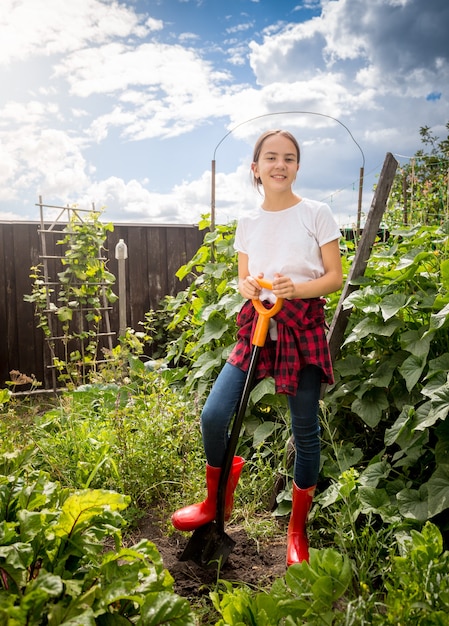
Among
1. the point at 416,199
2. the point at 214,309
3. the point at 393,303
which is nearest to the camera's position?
the point at 393,303

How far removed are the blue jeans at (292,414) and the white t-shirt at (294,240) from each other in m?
0.31

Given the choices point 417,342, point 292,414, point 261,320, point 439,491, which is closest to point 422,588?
point 439,491

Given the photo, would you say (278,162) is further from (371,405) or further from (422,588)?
(422,588)

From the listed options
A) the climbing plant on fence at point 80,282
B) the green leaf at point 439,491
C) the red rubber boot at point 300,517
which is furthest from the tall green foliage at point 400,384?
the climbing plant on fence at point 80,282

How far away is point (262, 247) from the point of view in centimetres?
204

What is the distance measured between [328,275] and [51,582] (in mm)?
1224

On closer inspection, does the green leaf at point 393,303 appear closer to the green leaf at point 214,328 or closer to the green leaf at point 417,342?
the green leaf at point 417,342

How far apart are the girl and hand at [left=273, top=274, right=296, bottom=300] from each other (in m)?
0.04

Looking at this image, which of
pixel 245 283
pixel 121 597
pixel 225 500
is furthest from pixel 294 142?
pixel 121 597

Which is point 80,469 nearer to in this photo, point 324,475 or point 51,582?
point 324,475

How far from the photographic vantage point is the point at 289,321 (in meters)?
1.98

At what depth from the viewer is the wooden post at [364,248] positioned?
8.49 ft

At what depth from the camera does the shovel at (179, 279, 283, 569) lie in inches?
77.0

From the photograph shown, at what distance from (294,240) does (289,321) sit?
27 cm
